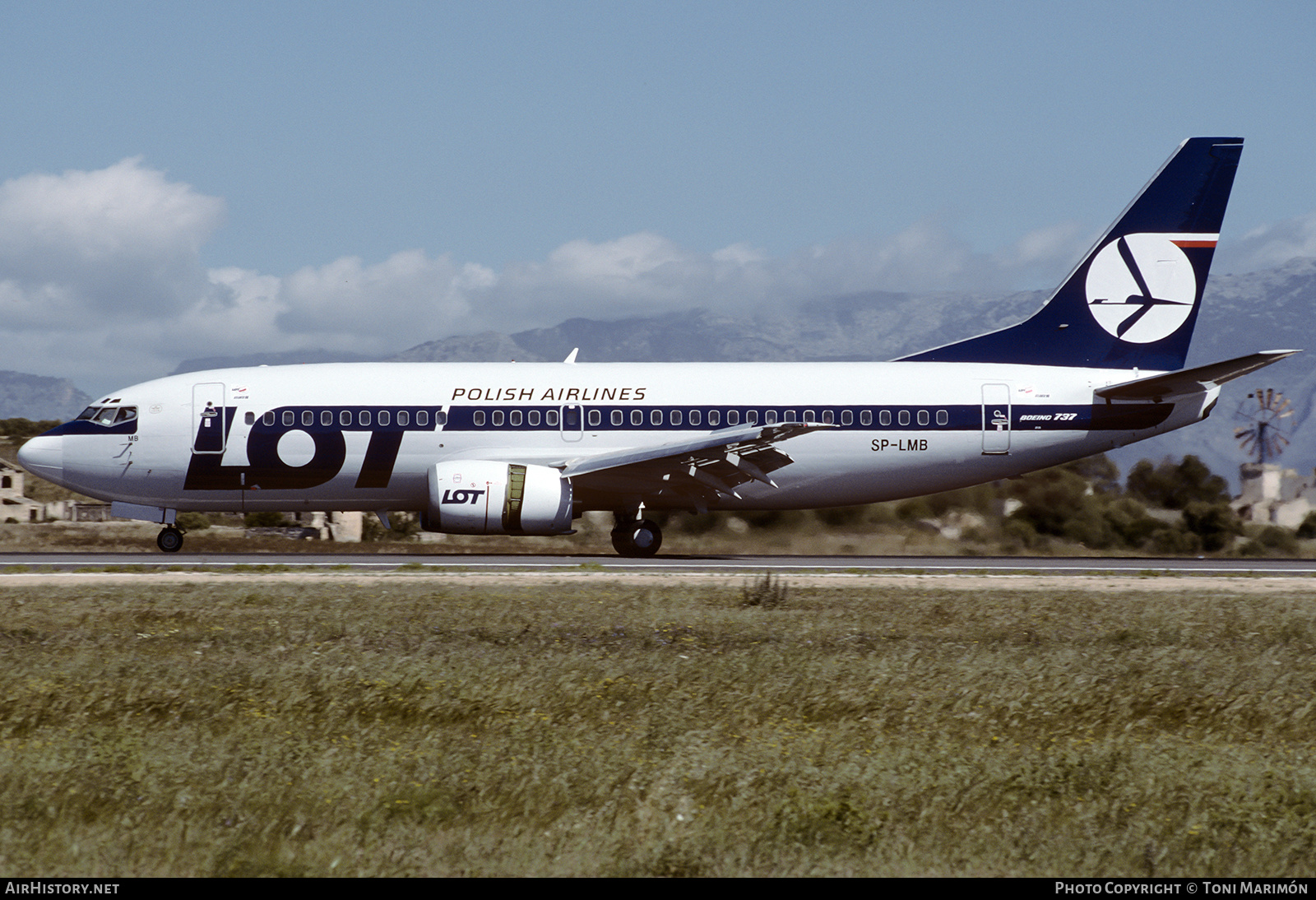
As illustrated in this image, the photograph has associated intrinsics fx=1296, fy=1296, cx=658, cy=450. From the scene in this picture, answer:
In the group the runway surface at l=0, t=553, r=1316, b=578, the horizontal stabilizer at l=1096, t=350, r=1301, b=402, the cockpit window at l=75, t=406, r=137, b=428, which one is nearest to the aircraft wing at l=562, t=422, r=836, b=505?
the runway surface at l=0, t=553, r=1316, b=578

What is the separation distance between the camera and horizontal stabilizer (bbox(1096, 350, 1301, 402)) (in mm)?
28438

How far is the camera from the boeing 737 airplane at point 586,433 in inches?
1151

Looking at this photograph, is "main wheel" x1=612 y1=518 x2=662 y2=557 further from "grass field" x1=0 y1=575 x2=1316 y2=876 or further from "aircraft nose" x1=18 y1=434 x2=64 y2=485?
"aircraft nose" x1=18 y1=434 x2=64 y2=485

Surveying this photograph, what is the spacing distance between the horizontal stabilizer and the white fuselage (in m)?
0.26

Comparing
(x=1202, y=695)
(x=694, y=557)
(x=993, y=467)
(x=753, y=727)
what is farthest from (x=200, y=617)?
(x=993, y=467)

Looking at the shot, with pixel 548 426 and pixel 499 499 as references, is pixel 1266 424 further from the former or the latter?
pixel 499 499

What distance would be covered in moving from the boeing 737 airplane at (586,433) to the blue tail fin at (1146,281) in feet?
2.61

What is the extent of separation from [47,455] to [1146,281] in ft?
86.0

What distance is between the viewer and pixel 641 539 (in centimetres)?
3030

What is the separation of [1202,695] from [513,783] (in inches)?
270

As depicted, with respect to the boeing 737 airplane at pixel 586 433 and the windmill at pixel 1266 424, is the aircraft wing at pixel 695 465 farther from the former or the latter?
the windmill at pixel 1266 424

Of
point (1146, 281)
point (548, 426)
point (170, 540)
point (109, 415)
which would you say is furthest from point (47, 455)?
point (1146, 281)

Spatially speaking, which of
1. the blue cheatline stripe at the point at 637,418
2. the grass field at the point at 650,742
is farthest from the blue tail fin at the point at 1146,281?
the grass field at the point at 650,742

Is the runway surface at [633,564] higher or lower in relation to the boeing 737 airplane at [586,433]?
lower
